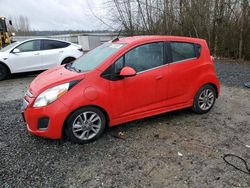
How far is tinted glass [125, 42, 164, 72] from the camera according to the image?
398 cm

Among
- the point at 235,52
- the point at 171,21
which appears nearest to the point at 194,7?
the point at 171,21

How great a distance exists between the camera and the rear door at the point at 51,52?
9023 mm

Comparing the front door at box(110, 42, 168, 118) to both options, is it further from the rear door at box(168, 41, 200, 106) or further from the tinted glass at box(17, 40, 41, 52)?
the tinted glass at box(17, 40, 41, 52)

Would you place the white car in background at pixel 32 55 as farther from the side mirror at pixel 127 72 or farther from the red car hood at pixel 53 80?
the side mirror at pixel 127 72

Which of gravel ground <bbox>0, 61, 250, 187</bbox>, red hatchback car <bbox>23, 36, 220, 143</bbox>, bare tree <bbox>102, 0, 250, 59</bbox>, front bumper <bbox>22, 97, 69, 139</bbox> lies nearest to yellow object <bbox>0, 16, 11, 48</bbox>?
bare tree <bbox>102, 0, 250, 59</bbox>

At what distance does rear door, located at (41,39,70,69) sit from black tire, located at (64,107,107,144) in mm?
6054

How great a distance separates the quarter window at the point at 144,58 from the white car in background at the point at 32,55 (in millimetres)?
5878

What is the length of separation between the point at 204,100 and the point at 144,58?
1.63 m

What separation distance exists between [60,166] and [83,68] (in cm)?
165

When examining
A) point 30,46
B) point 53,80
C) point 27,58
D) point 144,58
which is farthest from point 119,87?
point 30,46

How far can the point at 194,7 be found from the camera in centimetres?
1341

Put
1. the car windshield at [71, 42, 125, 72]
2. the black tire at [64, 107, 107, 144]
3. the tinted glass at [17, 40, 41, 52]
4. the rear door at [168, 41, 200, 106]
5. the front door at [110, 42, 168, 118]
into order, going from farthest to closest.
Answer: the tinted glass at [17, 40, 41, 52] < the rear door at [168, 41, 200, 106] < the car windshield at [71, 42, 125, 72] < the front door at [110, 42, 168, 118] < the black tire at [64, 107, 107, 144]

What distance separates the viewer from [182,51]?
449cm

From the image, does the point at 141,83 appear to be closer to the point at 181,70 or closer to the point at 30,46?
the point at 181,70
